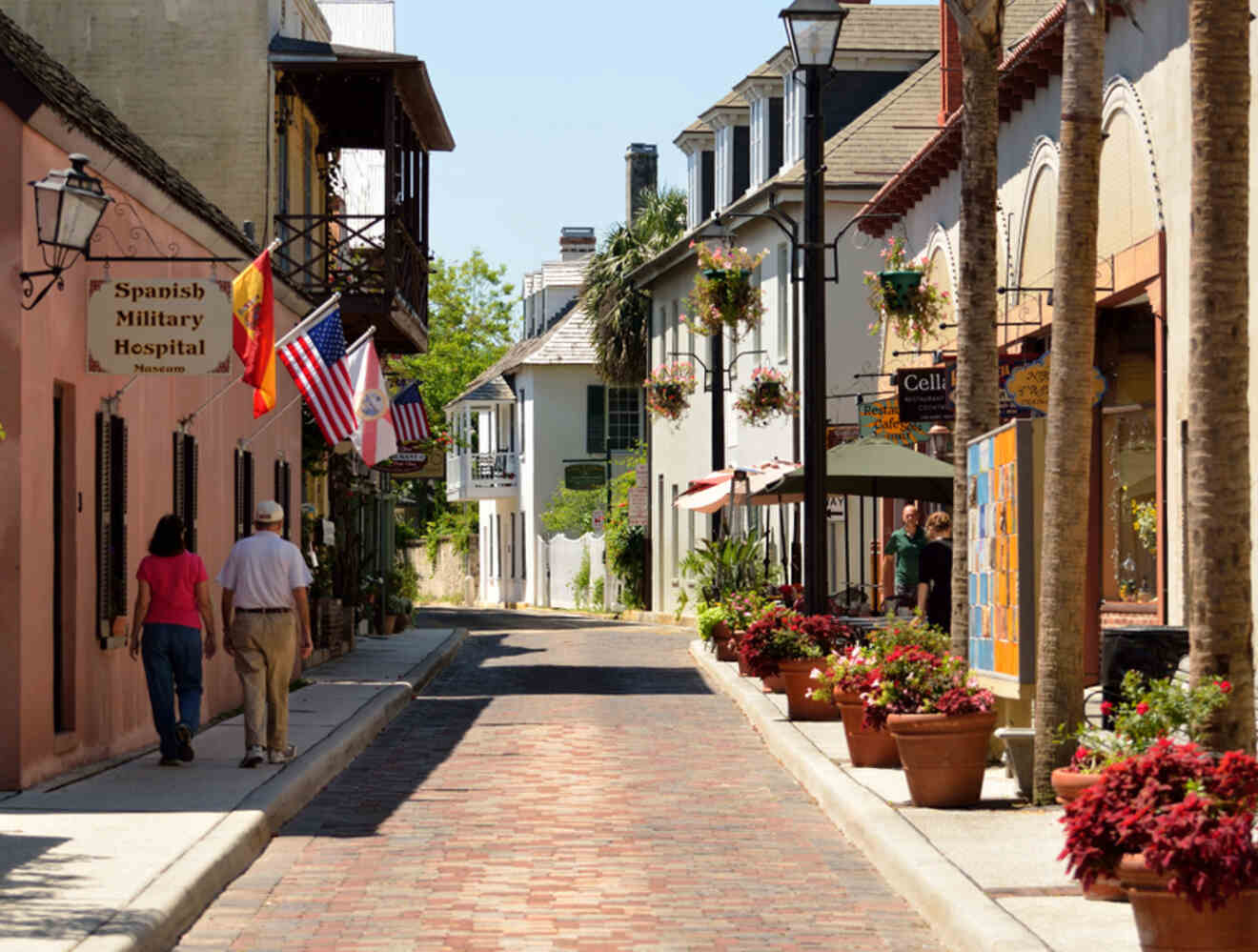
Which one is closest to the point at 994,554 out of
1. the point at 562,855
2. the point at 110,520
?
the point at 562,855

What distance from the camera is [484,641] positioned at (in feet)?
124

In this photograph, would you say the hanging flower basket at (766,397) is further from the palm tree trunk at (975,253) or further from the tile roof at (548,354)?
the tile roof at (548,354)

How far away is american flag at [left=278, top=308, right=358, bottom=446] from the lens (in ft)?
66.9

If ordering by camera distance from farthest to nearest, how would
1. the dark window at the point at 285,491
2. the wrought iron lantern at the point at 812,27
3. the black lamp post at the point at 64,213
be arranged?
the dark window at the point at 285,491 → the wrought iron lantern at the point at 812,27 → the black lamp post at the point at 64,213

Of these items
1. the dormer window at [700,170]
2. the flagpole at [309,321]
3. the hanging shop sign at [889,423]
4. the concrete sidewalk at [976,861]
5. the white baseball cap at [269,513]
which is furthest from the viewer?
the dormer window at [700,170]

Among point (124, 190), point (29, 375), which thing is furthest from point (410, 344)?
point (29, 375)

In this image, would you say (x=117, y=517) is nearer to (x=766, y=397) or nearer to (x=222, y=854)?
(x=222, y=854)

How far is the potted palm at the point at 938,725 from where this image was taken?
11.8 meters

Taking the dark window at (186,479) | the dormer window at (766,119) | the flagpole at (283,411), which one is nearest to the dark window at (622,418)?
the dormer window at (766,119)

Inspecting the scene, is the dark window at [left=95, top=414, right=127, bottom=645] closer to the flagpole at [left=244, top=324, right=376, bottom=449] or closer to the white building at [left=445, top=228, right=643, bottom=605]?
the flagpole at [left=244, top=324, right=376, bottom=449]

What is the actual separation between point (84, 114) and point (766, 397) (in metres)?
17.8

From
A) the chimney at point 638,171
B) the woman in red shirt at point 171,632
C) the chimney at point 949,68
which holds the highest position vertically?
the chimney at point 638,171

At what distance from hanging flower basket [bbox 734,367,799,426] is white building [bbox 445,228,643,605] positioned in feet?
99.8

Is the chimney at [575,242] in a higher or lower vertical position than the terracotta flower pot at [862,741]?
higher
